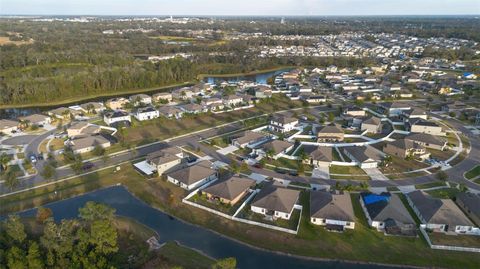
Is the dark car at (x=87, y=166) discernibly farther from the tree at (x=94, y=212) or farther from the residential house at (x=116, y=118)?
the residential house at (x=116, y=118)

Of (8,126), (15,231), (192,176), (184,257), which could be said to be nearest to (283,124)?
(192,176)

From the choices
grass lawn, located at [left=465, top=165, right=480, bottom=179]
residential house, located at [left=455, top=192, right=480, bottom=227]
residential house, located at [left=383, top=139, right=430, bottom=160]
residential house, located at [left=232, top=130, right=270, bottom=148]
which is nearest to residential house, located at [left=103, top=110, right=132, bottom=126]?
residential house, located at [left=232, top=130, right=270, bottom=148]

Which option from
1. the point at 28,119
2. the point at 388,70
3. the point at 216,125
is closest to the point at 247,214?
the point at 216,125

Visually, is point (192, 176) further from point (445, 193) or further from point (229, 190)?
point (445, 193)

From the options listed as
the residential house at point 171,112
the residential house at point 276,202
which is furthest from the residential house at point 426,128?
the residential house at point 171,112

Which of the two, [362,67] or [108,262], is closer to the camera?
[108,262]

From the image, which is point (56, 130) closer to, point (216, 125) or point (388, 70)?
point (216, 125)
